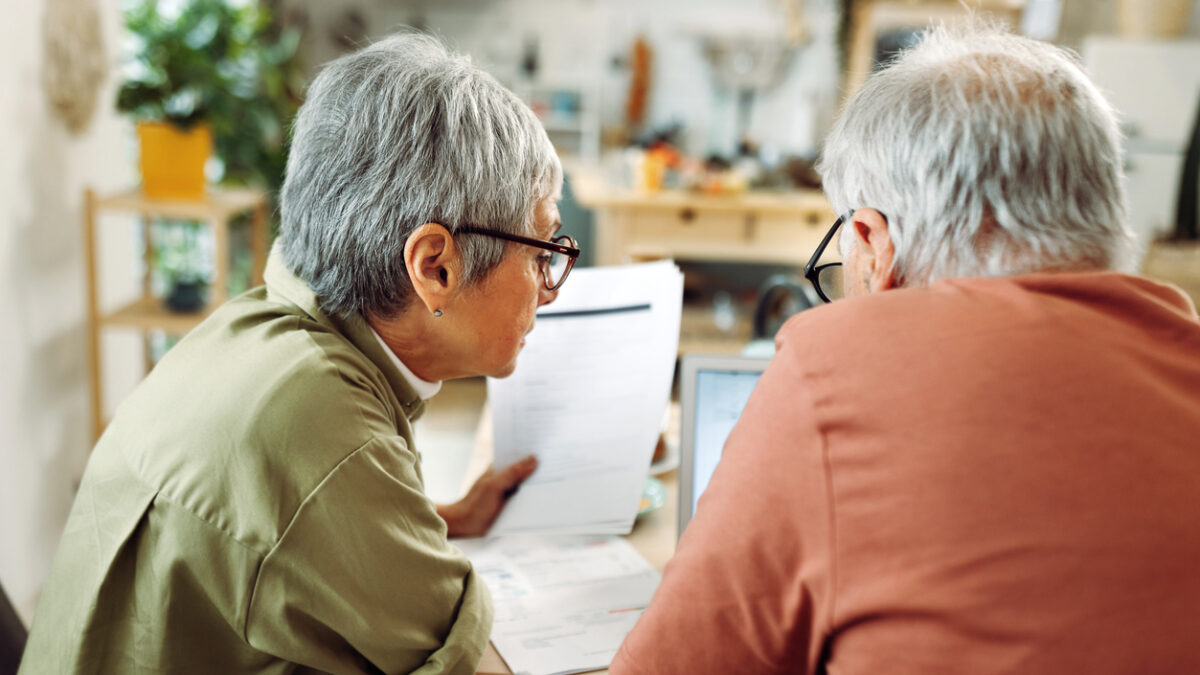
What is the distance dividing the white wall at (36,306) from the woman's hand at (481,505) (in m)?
1.59

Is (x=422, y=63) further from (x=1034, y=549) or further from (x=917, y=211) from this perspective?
(x=1034, y=549)

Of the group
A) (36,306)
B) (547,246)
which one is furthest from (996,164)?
(36,306)

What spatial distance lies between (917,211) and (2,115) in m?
2.19

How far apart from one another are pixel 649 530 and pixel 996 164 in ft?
2.42

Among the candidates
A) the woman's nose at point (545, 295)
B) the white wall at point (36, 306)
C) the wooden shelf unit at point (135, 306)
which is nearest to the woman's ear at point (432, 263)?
the woman's nose at point (545, 295)

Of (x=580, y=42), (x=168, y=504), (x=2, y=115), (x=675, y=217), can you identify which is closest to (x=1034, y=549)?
(x=168, y=504)

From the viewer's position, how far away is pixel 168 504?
2.78ft

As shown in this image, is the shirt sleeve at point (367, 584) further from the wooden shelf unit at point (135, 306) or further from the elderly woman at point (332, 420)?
the wooden shelf unit at point (135, 306)

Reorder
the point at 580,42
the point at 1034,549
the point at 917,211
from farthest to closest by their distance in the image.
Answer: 1. the point at 580,42
2. the point at 917,211
3. the point at 1034,549

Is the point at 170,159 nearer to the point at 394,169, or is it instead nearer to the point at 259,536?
the point at 394,169

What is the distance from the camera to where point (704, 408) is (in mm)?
1166

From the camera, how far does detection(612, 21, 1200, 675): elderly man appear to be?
1.96 ft

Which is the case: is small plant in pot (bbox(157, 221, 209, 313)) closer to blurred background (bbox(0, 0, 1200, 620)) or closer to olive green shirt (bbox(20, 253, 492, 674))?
blurred background (bbox(0, 0, 1200, 620))

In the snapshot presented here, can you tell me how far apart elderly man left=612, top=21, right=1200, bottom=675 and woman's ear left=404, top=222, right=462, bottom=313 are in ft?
1.27
